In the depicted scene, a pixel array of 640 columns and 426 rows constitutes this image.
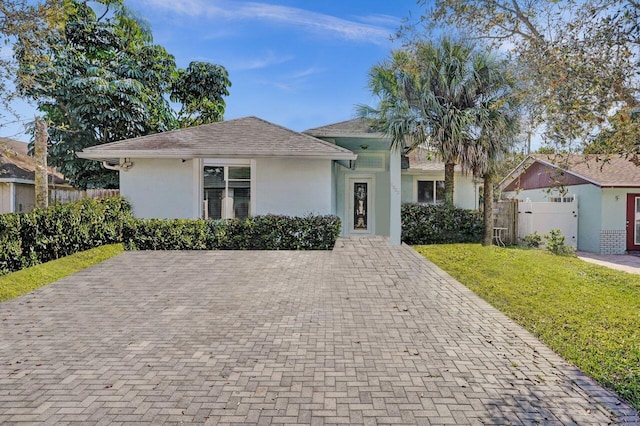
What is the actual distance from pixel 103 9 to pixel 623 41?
24.7 meters

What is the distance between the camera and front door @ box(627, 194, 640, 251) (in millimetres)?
16266

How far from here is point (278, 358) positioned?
4.62m

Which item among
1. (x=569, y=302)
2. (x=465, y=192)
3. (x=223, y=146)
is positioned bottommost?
(x=569, y=302)

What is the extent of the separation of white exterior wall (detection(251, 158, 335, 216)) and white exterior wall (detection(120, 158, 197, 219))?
2663mm

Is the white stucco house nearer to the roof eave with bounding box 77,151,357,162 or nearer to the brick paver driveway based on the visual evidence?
the roof eave with bounding box 77,151,357,162

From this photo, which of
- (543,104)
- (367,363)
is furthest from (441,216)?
(367,363)

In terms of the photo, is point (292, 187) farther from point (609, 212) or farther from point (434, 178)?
point (609, 212)

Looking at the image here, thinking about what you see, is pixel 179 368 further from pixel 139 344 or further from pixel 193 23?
pixel 193 23

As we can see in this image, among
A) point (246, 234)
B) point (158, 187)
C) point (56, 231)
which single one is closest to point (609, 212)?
point (246, 234)

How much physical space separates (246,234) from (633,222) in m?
16.9

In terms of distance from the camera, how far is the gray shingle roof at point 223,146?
1245 cm

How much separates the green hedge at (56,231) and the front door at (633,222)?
20.4m

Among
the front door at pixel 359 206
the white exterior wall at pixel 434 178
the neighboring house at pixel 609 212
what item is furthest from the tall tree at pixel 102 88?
the neighboring house at pixel 609 212

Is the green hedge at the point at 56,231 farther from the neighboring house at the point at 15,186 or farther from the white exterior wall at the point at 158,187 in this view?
the neighboring house at the point at 15,186
